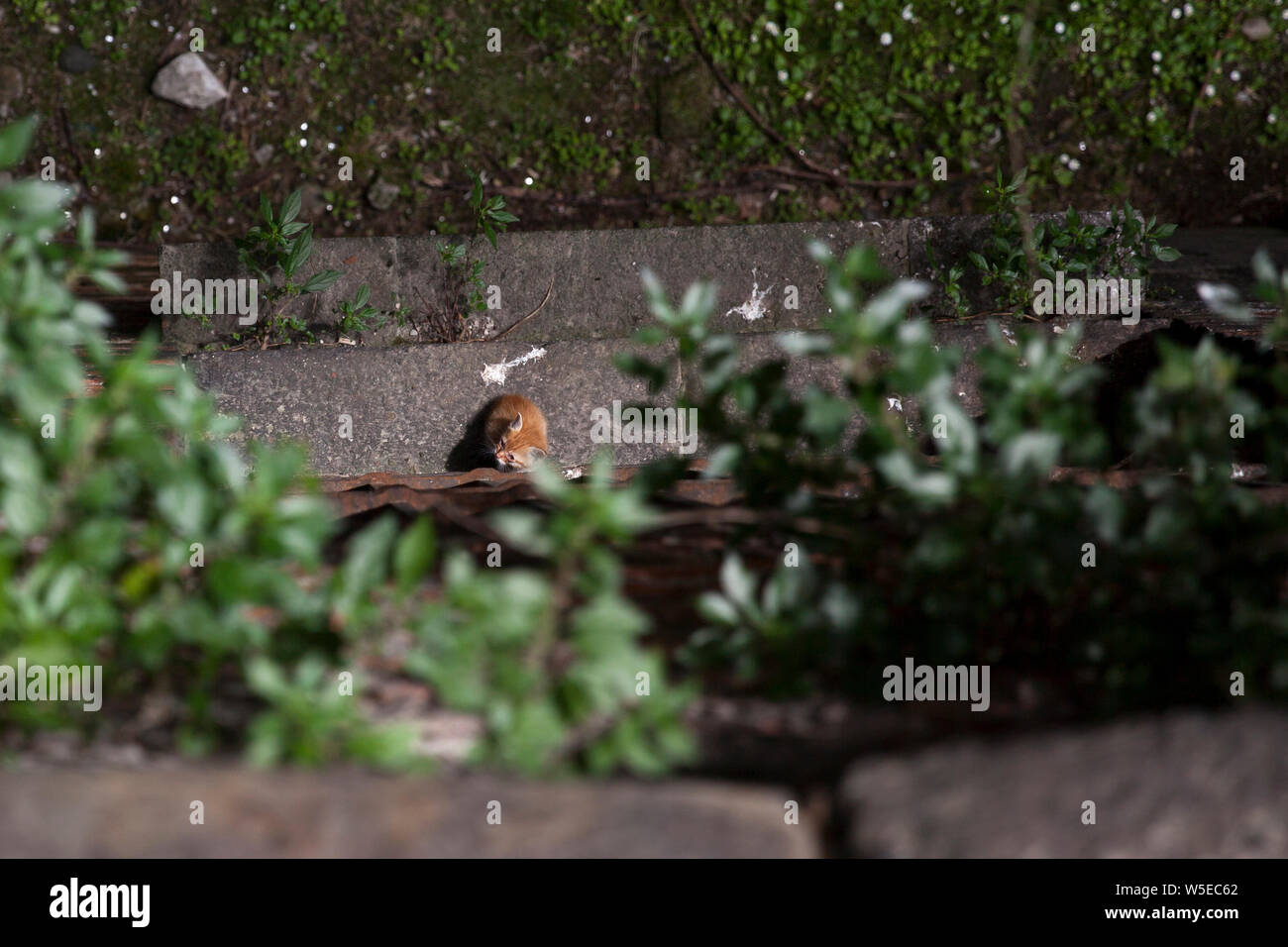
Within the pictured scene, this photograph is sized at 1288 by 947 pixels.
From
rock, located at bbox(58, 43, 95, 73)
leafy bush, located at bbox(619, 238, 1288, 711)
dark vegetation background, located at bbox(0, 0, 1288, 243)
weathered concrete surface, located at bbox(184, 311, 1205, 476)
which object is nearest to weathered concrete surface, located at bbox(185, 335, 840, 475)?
weathered concrete surface, located at bbox(184, 311, 1205, 476)

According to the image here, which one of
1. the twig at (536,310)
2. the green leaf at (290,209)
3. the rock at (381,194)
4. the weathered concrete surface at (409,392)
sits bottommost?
the weathered concrete surface at (409,392)

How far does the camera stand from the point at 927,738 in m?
1.46

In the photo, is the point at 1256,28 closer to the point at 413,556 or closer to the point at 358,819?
the point at 413,556

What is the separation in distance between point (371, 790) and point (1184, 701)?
1.11 meters

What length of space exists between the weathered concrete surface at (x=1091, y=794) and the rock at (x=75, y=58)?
579 cm

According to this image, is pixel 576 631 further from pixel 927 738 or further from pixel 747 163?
pixel 747 163

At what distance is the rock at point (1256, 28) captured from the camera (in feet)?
18.5

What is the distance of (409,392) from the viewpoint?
378cm

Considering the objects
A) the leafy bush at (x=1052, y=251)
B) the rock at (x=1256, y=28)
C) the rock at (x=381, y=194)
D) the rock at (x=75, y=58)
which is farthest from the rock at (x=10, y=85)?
the rock at (x=1256, y=28)

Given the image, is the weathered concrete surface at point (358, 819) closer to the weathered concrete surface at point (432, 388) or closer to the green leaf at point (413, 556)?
the green leaf at point (413, 556)

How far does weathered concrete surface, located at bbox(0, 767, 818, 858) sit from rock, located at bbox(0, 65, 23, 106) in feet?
18.0

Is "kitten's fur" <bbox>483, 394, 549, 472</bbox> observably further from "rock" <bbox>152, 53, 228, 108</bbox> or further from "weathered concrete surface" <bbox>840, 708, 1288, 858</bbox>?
"rock" <bbox>152, 53, 228, 108</bbox>

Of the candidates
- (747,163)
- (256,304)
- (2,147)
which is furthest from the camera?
(747,163)
